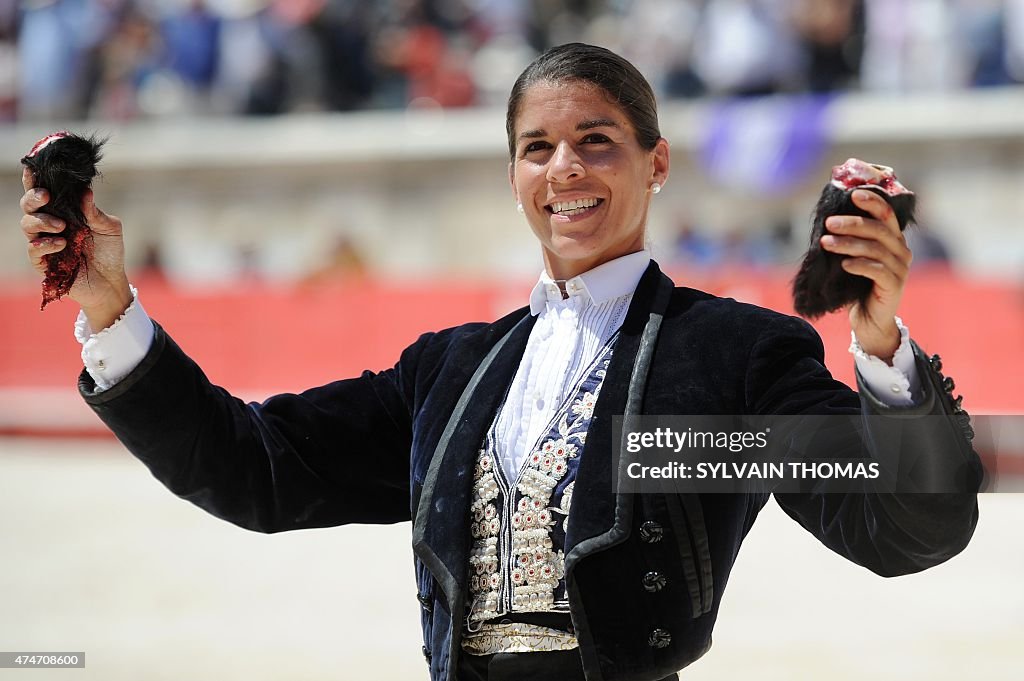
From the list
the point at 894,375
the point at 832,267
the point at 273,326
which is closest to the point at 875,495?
the point at 894,375

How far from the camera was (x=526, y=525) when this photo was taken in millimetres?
1820

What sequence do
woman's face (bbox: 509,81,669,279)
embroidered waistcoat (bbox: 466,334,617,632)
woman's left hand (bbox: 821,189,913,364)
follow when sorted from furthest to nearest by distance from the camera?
woman's face (bbox: 509,81,669,279) → embroidered waistcoat (bbox: 466,334,617,632) → woman's left hand (bbox: 821,189,913,364)

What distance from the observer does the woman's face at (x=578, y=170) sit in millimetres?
1896

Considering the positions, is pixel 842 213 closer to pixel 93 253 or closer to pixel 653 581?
pixel 653 581

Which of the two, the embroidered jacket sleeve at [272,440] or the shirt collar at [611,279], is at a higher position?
the shirt collar at [611,279]

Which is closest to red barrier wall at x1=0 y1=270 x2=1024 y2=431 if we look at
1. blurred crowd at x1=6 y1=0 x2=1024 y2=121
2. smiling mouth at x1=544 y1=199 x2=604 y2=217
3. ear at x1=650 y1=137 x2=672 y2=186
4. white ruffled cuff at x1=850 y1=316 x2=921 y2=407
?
blurred crowd at x1=6 y1=0 x2=1024 y2=121

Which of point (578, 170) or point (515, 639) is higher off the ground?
point (578, 170)

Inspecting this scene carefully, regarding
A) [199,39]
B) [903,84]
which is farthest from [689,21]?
[199,39]

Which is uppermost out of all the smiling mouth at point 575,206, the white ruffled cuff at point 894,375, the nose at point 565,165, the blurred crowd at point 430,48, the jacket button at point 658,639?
the blurred crowd at point 430,48

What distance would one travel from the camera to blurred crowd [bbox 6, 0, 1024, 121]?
34.8 ft

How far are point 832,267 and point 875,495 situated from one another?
0.91 ft

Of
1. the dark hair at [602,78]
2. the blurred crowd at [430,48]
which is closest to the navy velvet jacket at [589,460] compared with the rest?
the dark hair at [602,78]

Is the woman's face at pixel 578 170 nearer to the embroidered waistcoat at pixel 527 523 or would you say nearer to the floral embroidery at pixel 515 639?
the embroidered waistcoat at pixel 527 523

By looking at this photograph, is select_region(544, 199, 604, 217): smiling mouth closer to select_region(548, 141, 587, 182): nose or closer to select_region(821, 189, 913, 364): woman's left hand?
select_region(548, 141, 587, 182): nose
